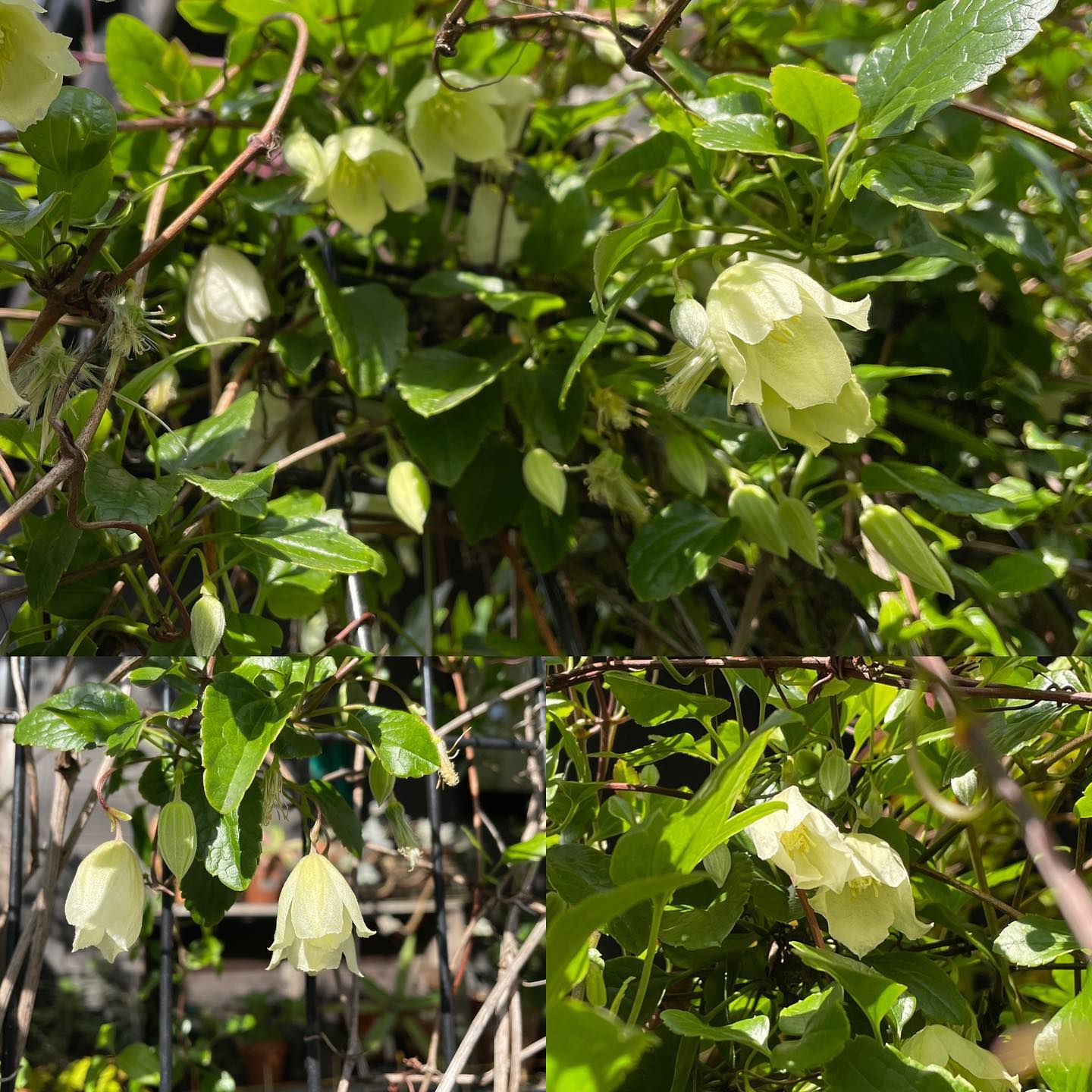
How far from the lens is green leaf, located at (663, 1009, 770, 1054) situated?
477mm

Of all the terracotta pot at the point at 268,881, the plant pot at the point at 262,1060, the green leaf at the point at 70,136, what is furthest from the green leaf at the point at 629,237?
the plant pot at the point at 262,1060

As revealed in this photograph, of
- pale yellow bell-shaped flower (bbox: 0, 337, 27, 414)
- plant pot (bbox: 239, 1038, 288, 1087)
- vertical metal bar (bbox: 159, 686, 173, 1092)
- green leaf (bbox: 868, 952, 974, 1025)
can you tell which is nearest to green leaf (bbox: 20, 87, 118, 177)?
pale yellow bell-shaped flower (bbox: 0, 337, 27, 414)

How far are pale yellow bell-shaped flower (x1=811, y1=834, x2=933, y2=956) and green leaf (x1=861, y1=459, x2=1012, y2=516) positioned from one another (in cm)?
31

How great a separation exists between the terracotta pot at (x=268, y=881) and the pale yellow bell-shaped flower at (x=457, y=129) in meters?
1.30

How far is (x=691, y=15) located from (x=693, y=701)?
3.57 ft

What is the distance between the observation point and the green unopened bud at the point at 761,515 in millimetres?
758

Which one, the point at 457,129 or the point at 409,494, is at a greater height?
the point at 457,129

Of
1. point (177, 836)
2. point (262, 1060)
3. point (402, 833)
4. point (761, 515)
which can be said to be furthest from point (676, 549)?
point (262, 1060)

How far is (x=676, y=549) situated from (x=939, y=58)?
369 mm

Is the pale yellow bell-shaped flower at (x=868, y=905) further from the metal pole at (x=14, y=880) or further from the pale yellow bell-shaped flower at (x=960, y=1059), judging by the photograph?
the metal pole at (x=14, y=880)

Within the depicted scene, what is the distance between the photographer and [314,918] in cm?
58

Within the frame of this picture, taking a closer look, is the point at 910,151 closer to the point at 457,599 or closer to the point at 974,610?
the point at 974,610

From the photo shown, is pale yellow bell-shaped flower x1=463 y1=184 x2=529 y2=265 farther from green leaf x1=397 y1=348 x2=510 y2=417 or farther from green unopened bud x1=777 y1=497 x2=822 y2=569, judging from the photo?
green unopened bud x1=777 y1=497 x2=822 y2=569

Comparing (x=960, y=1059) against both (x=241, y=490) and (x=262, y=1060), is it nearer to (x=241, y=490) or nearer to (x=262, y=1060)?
(x=241, y=490)
